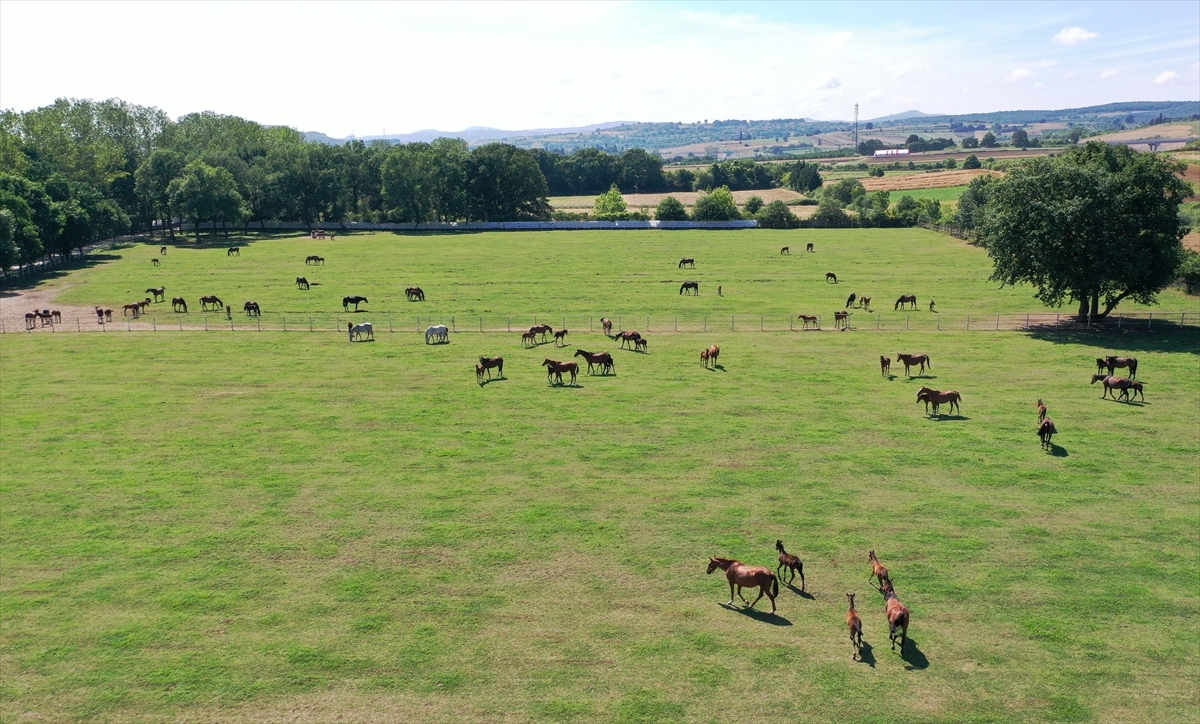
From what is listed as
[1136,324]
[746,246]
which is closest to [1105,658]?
[1136,324]

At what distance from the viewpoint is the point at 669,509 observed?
24.0 meters

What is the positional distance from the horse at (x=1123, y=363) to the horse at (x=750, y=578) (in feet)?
91.0

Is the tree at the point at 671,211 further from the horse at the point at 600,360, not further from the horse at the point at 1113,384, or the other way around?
the horse at the point at 1113,384

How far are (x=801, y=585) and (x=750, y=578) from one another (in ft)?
6.34

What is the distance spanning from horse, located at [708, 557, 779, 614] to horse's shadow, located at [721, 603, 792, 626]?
124 millimetres

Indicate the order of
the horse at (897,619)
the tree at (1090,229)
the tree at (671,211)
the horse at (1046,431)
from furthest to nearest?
the tree at (671,211) < the tree at (1090,229) < the horse at (1046,431) < the horse at (897,619)

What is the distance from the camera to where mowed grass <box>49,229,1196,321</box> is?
57.4 meters

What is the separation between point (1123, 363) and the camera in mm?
37719

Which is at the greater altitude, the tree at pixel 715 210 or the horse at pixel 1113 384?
the tree at pixel 715 210

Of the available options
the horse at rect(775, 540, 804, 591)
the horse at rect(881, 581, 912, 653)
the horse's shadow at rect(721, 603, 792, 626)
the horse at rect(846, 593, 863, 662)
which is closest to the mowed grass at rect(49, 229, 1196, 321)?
the horse at rect(775, 540, 804, 591)

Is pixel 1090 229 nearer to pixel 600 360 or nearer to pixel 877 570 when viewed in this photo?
pixel 600 360

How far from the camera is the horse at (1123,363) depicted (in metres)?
37.1

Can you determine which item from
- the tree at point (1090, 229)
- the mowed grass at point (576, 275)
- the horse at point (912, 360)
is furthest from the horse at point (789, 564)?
the tree at point (1090, 229)

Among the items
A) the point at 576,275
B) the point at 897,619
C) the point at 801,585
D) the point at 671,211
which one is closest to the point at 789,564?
the point at 801,585
